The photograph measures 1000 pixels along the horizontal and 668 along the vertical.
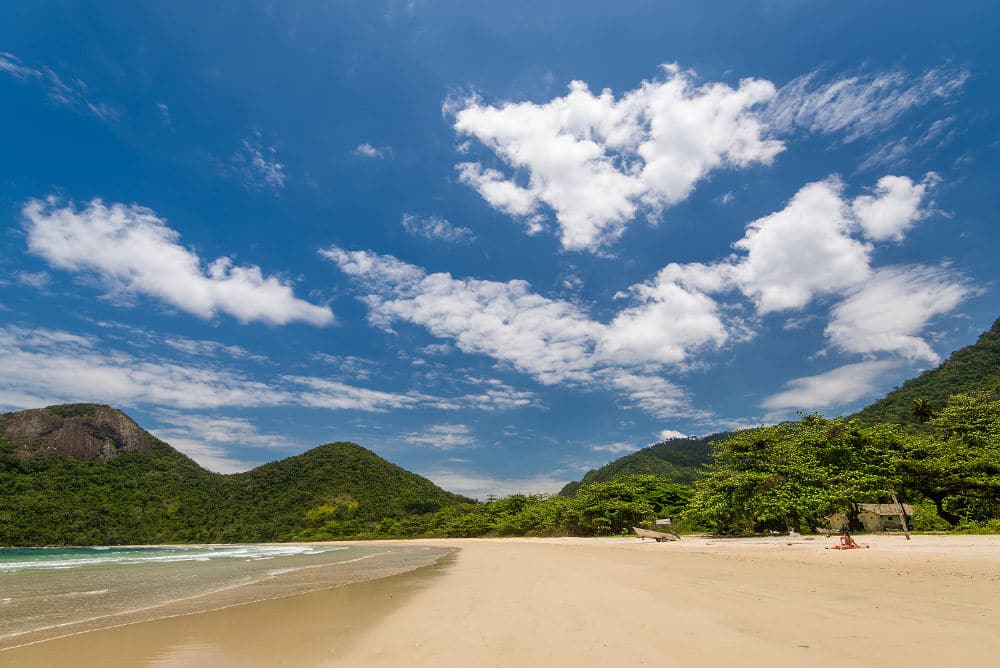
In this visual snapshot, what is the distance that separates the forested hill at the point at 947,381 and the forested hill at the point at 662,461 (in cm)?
3614

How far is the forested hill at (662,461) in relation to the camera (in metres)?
110

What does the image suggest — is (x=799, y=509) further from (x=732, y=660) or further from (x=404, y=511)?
(x=404, y=511)

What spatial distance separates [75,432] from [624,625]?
156645 mm

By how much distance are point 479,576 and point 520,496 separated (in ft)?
145

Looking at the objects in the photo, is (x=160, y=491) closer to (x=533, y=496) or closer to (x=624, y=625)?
(x=533, y=496)

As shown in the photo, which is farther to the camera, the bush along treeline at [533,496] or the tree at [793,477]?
the bush along treeline at [533,496]

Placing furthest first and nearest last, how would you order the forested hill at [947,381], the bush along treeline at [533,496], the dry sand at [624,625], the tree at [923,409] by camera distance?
the forested hill at [947,381] → the tree at [923,409] → the bush along treeline at [533,496] → the dry sand at [624,625]

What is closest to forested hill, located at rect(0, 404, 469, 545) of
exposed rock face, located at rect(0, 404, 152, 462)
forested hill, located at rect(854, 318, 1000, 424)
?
exposed rock face, located at rect(0, 404, 152, 462)

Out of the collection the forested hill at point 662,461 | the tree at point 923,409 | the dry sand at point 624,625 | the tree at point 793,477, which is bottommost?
the dry sand at point 624,625

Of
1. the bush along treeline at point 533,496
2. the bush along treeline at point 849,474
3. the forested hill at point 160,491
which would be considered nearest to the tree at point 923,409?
the bush along treeline at point 533,496

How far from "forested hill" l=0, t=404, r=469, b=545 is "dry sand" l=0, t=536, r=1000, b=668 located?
72.7 m

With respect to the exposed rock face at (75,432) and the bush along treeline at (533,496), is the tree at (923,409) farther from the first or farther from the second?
the exposed rock face at (75,432)

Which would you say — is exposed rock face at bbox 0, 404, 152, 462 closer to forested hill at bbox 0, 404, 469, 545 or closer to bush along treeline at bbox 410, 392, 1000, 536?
forested hill at bbox 0, 404, 469, 545

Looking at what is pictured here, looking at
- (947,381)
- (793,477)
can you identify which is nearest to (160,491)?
(793,477)
